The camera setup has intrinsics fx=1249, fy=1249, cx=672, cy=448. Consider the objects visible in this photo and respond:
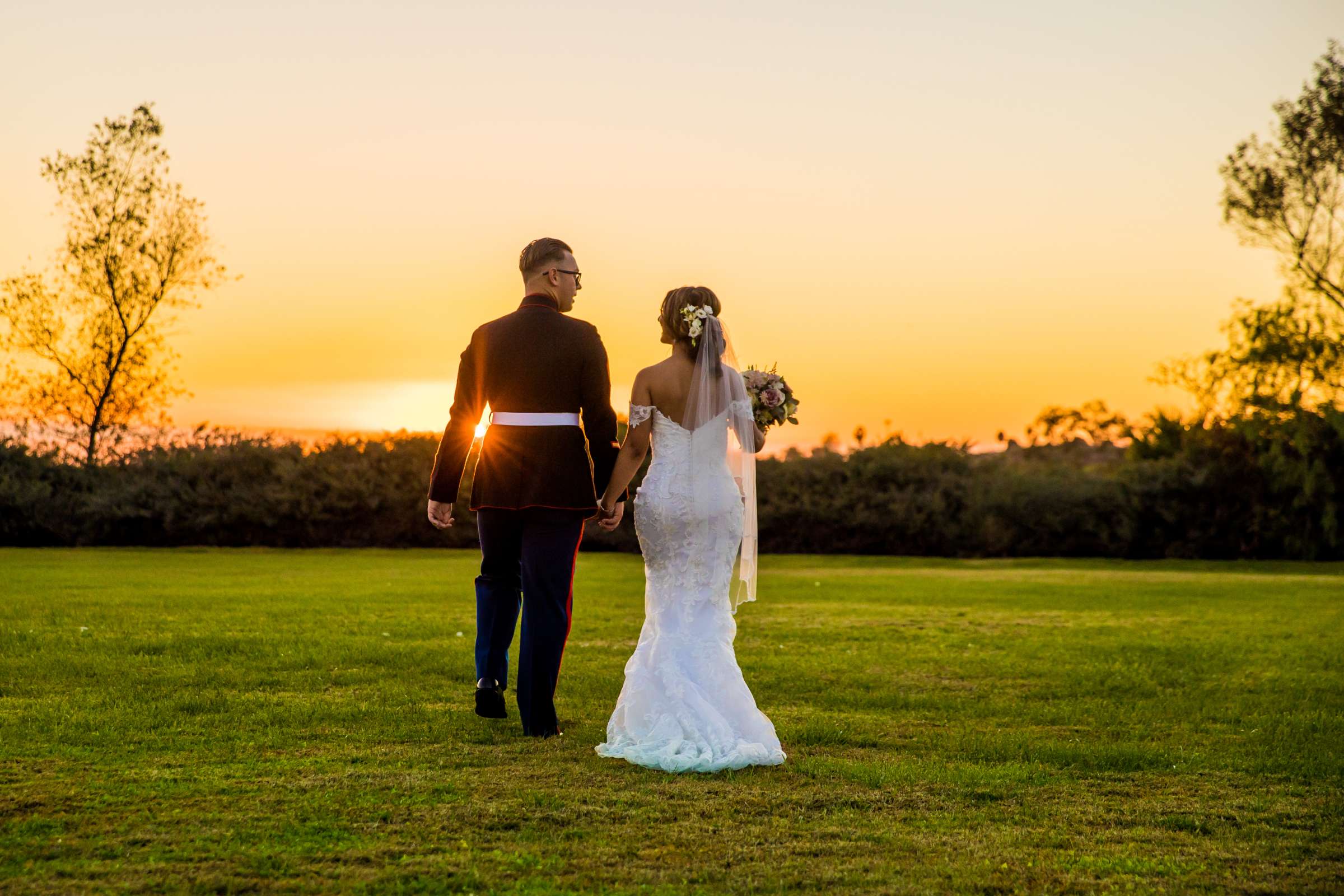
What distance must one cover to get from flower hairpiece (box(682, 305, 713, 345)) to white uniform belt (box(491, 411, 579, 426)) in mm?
795

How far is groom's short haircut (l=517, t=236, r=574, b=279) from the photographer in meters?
6.95

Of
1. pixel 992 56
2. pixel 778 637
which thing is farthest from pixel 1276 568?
pixel 778 637

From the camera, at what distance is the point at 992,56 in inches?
771

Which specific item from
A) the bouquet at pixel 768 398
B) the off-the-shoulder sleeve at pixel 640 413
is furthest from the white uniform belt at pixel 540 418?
the bouquet at pixel 768 398

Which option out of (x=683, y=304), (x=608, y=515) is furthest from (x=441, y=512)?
(x=683, y=304)

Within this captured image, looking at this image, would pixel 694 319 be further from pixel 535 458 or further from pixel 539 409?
pixel 535 458

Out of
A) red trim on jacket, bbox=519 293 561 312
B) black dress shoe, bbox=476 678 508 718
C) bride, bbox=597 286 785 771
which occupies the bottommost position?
black dress shoe, bbox=476 678 508 718

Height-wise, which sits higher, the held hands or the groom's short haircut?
the groom's short haircut

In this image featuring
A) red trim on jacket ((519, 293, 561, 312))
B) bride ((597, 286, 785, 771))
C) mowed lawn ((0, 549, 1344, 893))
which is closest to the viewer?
mowed lawn ((0, 549, 1344, 893))

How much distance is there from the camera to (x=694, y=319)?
6.70m

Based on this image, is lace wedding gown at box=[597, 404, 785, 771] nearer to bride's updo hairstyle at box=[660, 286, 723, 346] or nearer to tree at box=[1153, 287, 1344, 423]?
bride's updo hairstyle at box=[660, 286, 723, 346]

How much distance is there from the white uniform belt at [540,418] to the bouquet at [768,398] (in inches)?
45.7

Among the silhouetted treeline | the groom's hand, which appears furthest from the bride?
the silhouetted treeline

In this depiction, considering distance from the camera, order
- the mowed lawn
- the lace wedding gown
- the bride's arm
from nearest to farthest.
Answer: the mowed lawn → the lace wedding gown → the bride's arm
